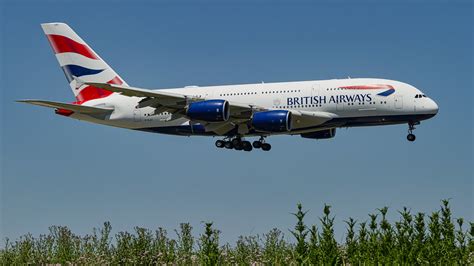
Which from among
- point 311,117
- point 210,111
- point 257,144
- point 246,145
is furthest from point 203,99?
point 311,117

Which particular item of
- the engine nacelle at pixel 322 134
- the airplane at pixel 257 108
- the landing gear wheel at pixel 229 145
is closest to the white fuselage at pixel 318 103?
the airplane at pixel 257 108

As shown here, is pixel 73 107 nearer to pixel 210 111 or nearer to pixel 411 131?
pixel 210 111

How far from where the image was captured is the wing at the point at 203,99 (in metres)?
56.3

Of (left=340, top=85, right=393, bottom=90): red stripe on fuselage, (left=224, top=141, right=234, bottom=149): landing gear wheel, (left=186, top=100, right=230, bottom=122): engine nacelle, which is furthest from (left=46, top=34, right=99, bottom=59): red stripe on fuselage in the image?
(left=340, top=85, right=393, bottom=90): red stripe on fuselage

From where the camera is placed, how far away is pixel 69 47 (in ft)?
232

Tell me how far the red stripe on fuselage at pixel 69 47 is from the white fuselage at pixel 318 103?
8363 millimetres

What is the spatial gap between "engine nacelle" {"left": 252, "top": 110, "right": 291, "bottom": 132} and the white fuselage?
6.47 feet

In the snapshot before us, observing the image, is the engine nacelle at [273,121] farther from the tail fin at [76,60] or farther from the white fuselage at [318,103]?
the tail fin at [76,60]

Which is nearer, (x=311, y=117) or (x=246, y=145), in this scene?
(x=311, y=117)

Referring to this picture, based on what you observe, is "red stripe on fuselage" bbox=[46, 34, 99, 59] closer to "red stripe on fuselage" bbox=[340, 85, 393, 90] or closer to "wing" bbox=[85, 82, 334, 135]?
"wing" bbox=[85, 82, 334, 135]

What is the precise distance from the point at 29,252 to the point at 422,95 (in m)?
28.1

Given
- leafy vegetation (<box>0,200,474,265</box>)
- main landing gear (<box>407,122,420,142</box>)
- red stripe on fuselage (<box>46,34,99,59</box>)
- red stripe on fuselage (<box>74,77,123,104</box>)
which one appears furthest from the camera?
red stripe on fuselage (<box>46,34,99,59</box>)

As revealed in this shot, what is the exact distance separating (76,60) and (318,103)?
23043mm

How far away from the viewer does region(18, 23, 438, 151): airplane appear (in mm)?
55562
